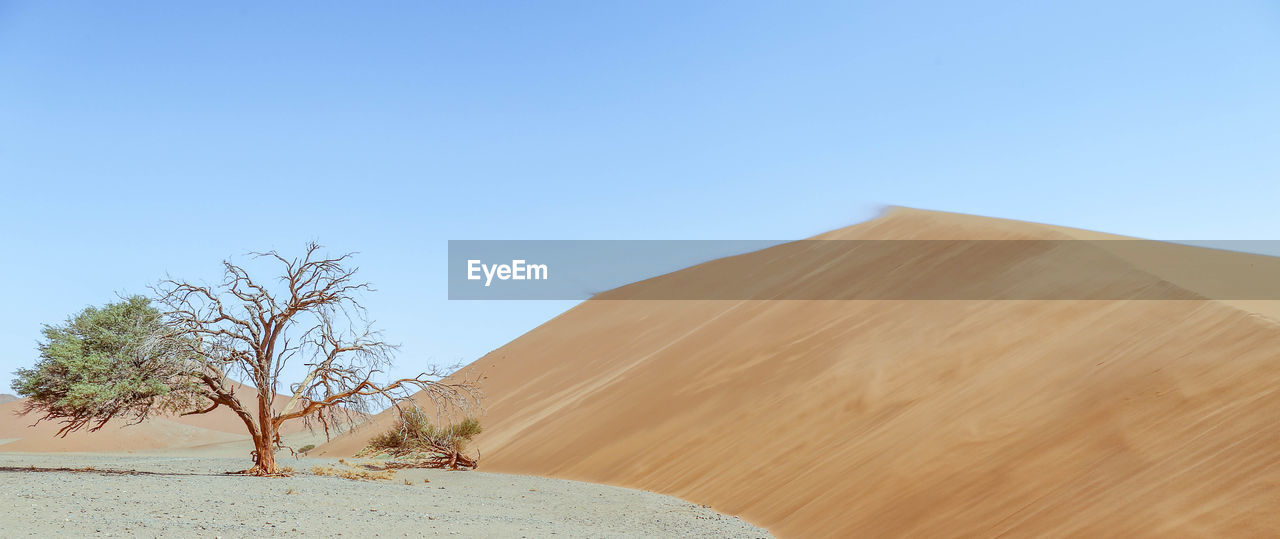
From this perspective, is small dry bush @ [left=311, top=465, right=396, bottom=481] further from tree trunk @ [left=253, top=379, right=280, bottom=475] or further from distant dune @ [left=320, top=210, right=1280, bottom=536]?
distant dune @ [left=320, top=210, right=1280, bottom=536]

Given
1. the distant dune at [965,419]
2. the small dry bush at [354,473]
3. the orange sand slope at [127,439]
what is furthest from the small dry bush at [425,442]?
the orange sand slope at [127,439]

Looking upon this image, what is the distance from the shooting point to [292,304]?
15875 millimetres

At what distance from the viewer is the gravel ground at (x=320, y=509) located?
8.52 meters

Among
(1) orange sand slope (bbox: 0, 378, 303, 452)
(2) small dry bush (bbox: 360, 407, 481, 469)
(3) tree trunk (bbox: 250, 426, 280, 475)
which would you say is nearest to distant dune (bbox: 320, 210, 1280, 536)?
(2) small dry bush (bbox: 360, 407, 481, 469)

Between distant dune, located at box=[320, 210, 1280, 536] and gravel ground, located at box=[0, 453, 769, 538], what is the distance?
4.38 ft

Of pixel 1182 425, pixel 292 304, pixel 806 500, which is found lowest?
pixel 806 500

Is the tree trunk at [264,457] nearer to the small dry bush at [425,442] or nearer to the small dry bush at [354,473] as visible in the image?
the small dry bush at [354,473]

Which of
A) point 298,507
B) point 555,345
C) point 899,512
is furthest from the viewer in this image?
point 555,345

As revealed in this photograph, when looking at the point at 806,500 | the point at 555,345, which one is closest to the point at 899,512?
the point at 806,500

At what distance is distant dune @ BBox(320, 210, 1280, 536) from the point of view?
293 inches

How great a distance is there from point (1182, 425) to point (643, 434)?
37.6 feet

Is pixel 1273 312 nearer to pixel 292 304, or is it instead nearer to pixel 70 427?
pixel 292 304

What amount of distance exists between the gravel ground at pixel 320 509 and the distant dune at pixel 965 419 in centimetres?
134

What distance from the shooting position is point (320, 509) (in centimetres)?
1041
